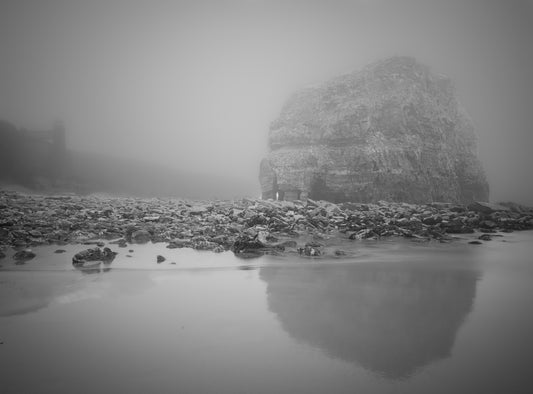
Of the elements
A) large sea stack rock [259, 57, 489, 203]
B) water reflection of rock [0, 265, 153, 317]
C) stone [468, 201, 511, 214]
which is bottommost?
water reflection of rock [0, 265, 153, 317]

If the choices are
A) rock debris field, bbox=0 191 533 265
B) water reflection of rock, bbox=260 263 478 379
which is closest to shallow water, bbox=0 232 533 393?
water reflection of rock, bbox=260 263 478 379

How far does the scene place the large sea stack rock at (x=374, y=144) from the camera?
2389cm

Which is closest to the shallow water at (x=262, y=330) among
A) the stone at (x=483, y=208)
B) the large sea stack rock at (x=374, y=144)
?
the stone at (x=483, y=208)

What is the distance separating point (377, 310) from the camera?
3.60 meters

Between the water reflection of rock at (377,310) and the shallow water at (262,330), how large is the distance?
0.7 inches

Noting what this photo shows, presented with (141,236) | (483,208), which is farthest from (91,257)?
(483,208)

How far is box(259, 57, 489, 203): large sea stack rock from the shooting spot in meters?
23.9

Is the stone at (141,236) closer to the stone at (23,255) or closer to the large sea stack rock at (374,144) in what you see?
the stone at (23,255)

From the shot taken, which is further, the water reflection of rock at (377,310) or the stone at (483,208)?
the stone at (483,208)

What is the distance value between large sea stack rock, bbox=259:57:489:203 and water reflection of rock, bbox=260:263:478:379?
1860 centimetres

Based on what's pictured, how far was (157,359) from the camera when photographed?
2381 millimetres

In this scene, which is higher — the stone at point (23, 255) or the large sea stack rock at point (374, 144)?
the large sea stack rock at point (374, 144)

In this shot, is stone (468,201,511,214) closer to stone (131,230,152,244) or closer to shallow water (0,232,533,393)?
shallow water (0,232,533,393)

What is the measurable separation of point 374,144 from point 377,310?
22.4 meters
